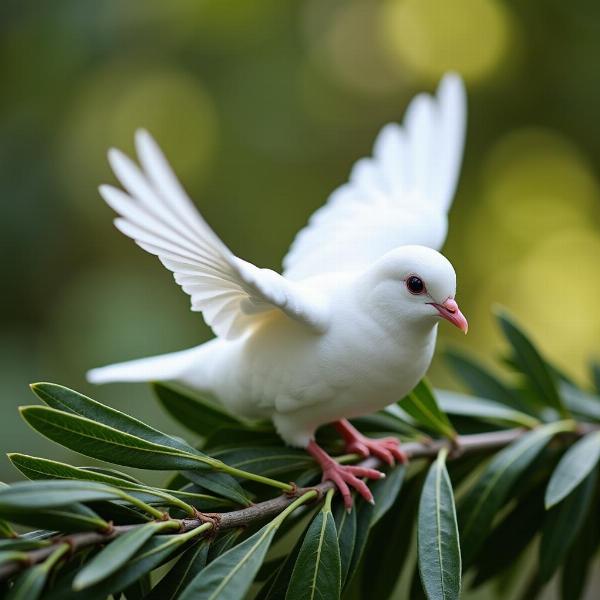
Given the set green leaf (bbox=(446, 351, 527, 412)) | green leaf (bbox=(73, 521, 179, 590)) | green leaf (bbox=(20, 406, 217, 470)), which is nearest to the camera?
green leaf (bbox=(73, 521, 179, 590))

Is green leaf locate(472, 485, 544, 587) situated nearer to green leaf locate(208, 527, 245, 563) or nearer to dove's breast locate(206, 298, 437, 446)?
dove's breast locate(206, 298, 437, 446)

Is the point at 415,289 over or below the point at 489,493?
over

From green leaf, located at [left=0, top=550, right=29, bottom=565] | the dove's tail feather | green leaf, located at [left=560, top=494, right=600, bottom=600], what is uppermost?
green leaf, located at [left=0, top=550, right=29, bottom=565]

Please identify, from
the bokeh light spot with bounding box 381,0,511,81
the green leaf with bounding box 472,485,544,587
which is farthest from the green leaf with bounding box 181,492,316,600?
the bokeh light spot with bounding box 381,0,511,81

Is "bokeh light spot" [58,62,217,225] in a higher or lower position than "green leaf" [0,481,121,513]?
higher

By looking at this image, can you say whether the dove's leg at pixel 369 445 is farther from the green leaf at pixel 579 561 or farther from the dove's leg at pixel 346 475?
the green leaf at pixel 579 561

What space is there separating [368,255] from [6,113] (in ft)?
8.32

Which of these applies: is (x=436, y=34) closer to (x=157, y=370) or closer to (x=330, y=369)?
(x=157, y=370)

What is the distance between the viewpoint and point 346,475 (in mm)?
877

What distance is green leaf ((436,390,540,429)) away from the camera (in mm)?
1062

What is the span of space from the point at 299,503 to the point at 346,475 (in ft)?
0.34

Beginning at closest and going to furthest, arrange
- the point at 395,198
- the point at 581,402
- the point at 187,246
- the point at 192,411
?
the point at 187,246 < the point at 192,411 < the point at 581,402 < the point at 395,198

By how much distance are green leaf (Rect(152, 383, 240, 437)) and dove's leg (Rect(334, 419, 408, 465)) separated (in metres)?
0.14

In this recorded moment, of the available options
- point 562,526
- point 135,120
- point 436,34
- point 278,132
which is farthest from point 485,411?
point 436,34
